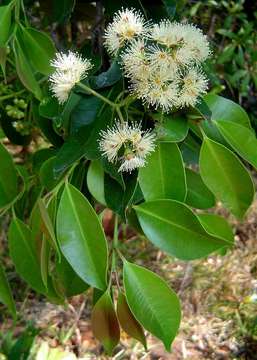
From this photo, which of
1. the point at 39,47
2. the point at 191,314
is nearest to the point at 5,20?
the point at 39,47

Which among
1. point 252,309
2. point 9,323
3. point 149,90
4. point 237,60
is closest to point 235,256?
point 252,309

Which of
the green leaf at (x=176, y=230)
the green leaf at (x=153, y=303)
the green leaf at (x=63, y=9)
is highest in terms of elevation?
the green leaf at (x=63, y=9)

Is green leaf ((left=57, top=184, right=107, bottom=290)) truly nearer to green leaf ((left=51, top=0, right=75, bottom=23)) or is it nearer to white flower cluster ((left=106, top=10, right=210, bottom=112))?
white flower cluster ((left=106, top=10, right=210, bottom=112))

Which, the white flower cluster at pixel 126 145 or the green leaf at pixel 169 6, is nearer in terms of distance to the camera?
the white flower cluster at pixel 126 145

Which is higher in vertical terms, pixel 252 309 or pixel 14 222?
pixel 14 222

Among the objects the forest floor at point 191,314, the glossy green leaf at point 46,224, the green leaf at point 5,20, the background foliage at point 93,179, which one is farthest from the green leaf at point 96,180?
A: the forest floor at point 191,314

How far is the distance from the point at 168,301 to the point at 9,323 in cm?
123

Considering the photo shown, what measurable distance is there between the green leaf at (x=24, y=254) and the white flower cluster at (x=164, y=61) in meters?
0.26

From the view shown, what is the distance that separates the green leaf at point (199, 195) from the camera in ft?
2.89

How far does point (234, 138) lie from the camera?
29.3 inches

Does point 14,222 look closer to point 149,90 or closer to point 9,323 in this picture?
point 149,90

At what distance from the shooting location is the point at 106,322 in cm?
80

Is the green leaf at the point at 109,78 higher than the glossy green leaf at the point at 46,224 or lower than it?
higher

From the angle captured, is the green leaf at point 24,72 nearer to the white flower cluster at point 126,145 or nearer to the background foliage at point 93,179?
the background foliage at point 93,179
